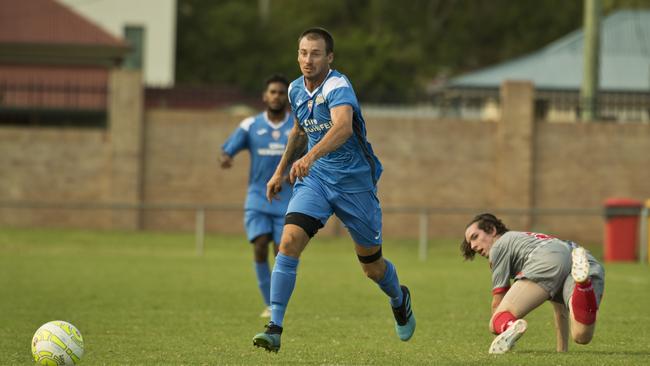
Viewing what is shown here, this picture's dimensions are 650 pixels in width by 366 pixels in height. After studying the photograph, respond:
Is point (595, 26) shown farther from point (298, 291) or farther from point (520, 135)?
point (298, 291)

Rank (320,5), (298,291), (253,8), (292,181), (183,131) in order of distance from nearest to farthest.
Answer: (292,181) → (298,291) → (183,131) → (253,8) → (320,5)

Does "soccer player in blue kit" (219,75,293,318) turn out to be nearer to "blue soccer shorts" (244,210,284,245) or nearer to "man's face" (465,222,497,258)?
"blue soccer shorts" (244,210,284,245)

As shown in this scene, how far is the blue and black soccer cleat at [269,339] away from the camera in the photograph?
8117 mm

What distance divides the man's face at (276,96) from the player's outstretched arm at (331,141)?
12.9 ft

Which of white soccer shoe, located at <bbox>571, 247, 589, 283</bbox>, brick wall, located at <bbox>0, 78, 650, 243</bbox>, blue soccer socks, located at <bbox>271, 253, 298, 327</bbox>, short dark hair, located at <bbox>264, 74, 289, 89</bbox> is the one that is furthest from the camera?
brick wall, located at <bbox>0, 78, 650, 243</bbox>

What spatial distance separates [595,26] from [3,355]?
20275mm

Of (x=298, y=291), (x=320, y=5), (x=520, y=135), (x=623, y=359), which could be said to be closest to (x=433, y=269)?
(x=298, y=291)

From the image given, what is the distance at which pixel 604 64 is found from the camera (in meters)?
37.7

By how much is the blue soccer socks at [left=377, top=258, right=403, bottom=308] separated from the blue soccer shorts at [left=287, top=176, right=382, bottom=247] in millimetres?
456

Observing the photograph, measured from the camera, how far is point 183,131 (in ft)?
90.9

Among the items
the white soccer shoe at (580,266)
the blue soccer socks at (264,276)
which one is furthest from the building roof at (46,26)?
the white soccer shoe at (580,266)

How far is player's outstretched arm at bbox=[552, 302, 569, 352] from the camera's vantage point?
9.15 meters

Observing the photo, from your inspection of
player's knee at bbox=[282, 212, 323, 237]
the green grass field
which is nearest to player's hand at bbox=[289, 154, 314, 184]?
player's knee at bbox=[282, 212, 323, 237]

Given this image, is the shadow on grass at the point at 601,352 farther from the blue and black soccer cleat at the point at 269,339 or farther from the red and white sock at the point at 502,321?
the blue and black soccer cleat at the point at 269,339
